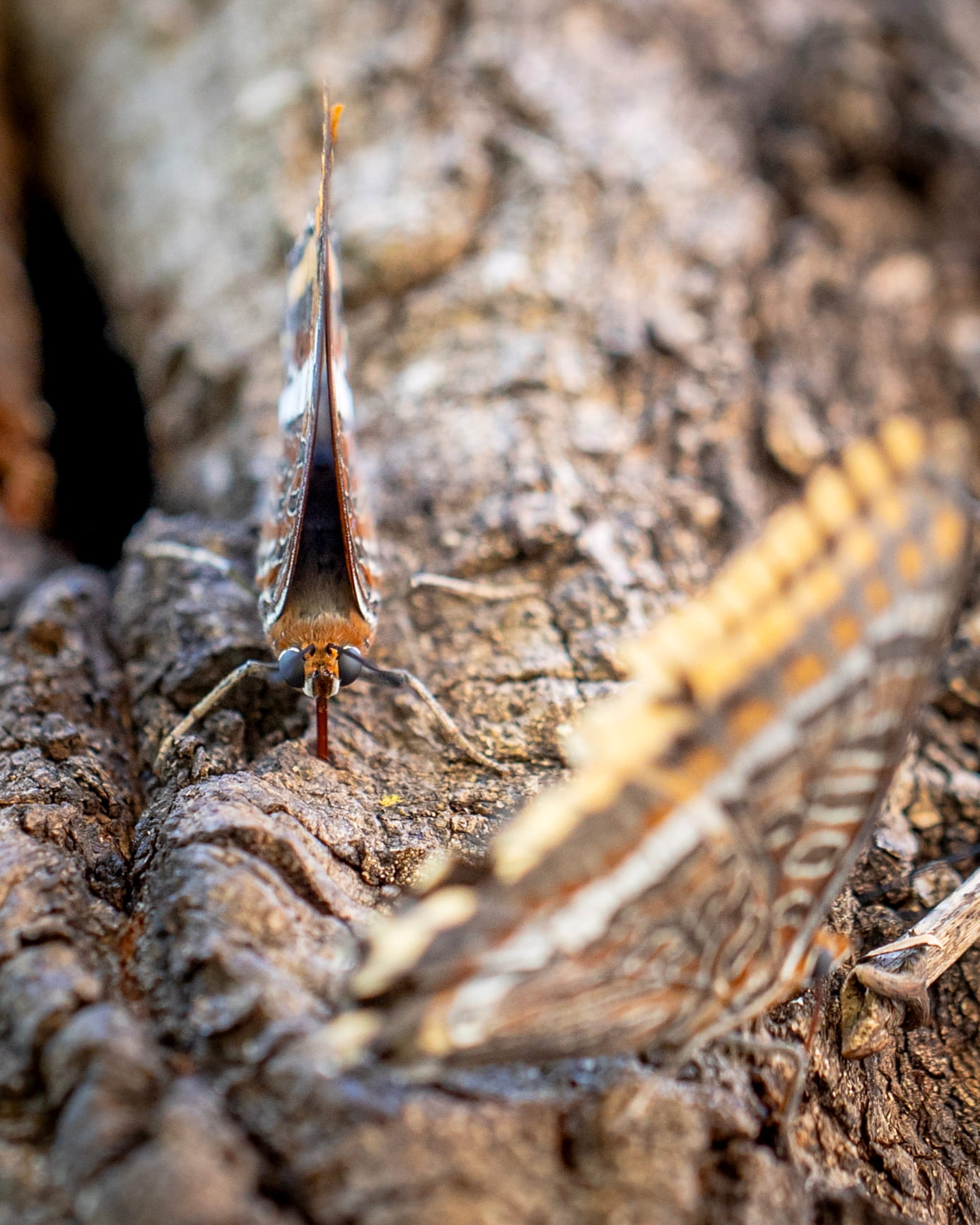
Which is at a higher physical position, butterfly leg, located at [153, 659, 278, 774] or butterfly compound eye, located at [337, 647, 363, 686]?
butterfly compound eye, located at [337, 647, 363, 686]

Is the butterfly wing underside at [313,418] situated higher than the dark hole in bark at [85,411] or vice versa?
the butterfly wing underside at [313,418]

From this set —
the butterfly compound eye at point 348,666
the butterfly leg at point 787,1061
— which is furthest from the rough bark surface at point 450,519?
the butterfly compound eye at point 348,666

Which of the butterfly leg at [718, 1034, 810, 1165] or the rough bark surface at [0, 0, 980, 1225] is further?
the butterfly leg at [718, 1034, 810, 1165]

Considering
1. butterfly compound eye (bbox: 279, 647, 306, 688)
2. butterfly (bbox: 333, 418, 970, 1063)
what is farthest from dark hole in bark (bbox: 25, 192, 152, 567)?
butterfly (bbox: 333, 418, 970, 1063)

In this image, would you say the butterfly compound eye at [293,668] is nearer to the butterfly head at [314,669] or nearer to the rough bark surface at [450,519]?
the butterfly head at [314,669]

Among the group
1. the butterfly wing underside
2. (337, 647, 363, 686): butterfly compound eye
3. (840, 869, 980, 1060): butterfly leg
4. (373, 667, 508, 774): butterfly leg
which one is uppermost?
the butterfly wing underside

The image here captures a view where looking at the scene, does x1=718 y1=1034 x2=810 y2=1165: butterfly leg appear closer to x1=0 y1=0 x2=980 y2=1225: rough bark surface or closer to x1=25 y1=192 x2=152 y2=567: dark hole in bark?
x1=0 y1=0 x2=980 y2=1225: rough bark surface

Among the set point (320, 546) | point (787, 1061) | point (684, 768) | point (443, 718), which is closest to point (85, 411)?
point (320, 546)

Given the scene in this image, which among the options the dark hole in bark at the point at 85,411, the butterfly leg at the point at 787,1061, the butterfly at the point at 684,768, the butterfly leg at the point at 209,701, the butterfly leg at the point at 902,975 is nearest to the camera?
the butterfly at the point at 684,768
